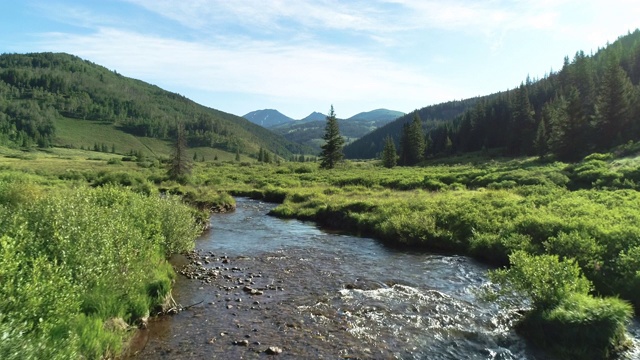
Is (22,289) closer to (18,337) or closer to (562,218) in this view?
(18,337)

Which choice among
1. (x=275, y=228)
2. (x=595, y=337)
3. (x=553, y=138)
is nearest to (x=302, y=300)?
(x=595, y=337)

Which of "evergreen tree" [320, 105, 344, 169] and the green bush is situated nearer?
the green bush

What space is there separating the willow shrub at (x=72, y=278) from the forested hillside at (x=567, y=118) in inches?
3080

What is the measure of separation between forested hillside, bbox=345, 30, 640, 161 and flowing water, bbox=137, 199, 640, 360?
6485cm

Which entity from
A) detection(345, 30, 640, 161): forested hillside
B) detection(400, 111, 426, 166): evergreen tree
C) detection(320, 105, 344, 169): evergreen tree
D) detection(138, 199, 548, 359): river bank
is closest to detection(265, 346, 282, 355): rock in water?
detection(138, 199, 548, 359): river bank

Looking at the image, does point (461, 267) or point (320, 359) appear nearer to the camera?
point (320, 359)

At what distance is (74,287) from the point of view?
1079 centimetres

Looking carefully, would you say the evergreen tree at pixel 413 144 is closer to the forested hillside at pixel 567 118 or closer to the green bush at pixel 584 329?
the forested hillside at pixel 567 118

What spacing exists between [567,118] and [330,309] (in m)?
75.7

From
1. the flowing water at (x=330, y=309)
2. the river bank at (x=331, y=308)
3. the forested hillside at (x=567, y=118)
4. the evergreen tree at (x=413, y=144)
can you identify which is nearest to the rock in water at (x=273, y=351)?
the flowing water at (x=330, y=309)

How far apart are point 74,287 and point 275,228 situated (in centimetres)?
2251

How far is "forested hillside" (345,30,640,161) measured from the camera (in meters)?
72.9

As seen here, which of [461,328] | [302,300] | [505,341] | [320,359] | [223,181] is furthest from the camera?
[223,181]

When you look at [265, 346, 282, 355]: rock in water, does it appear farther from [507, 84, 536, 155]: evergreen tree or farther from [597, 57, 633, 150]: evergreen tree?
[507, 84, 536, 155]: evergreen tree
